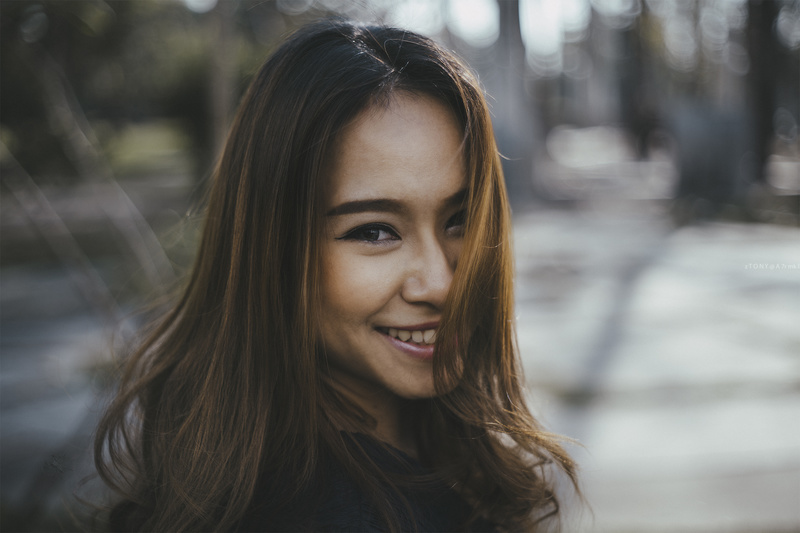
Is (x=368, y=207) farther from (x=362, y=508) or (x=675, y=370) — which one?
(x=675, y=370)

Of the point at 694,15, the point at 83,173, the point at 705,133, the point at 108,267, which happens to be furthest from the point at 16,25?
the point at 694,15

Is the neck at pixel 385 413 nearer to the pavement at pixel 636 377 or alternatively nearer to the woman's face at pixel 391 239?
the woman's face at pixel 391 239

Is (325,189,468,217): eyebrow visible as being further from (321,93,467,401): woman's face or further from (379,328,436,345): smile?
(379,328,436,345): smile

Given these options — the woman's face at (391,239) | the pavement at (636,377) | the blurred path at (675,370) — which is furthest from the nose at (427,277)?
the blurred path at (675,370)

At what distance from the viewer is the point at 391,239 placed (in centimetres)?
120

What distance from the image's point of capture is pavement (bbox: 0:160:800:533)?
2.92 m

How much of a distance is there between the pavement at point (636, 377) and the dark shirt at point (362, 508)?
90 cm

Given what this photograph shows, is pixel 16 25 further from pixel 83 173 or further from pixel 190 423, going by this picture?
pixel 190 423

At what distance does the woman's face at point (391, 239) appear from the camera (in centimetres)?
117

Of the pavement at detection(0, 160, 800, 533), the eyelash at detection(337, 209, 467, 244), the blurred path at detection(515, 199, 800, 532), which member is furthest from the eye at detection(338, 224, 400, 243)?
the blurred path at detection(515, 199, 800, 532)

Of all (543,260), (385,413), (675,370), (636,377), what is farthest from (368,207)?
(543,260)

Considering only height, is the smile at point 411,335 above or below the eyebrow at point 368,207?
below

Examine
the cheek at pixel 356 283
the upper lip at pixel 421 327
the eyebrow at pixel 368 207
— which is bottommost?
the upper lip at pixel 421 327

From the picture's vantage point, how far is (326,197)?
3.90 ft
